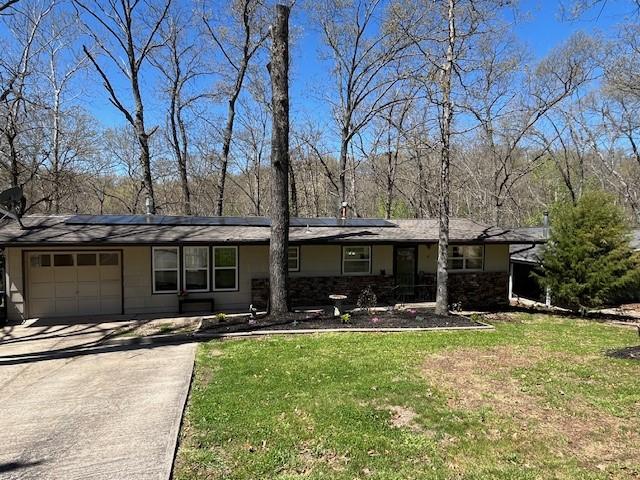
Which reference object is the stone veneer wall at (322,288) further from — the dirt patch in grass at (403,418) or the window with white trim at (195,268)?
the dirt patch in grass at (403,418)

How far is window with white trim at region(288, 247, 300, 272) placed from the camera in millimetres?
13312

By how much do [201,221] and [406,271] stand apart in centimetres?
699

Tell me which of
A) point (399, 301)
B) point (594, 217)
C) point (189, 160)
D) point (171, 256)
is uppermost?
point (189, 160)

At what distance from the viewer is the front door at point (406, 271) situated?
1420 centimetres

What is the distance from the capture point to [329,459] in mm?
4109

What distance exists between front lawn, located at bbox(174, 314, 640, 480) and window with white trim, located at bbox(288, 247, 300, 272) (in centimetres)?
503

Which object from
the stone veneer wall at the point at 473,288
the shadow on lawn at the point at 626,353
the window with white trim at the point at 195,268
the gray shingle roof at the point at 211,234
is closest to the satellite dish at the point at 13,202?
the gray shingle roof at the point at 211,234

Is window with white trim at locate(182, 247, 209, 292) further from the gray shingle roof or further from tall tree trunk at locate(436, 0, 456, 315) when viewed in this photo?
tall tree trunk at locate(436, 0, 456, 315)

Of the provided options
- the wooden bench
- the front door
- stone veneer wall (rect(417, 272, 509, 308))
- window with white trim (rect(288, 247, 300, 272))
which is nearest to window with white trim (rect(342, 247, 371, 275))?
the front door

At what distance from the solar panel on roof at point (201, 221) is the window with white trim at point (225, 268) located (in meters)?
1.21

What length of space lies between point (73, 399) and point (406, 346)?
5675 mm

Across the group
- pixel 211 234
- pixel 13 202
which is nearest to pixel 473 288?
pixel 211 234

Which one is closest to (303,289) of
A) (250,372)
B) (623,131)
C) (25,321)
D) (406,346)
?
(406,346)

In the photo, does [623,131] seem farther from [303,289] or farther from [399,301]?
[303,289]
